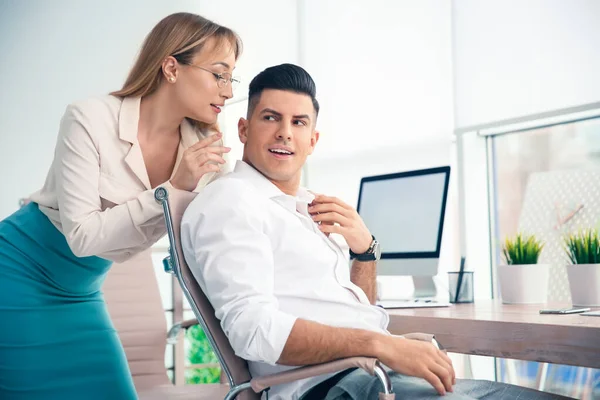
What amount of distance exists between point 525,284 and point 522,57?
1312 millimetres

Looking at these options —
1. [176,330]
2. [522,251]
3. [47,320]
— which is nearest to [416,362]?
[47,320]

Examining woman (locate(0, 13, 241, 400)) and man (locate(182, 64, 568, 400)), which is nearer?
man (locate(182, 64, 568, 400))

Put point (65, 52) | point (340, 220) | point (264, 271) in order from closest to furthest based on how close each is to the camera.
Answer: point (264, 271) < point (340, 220) < point (65, 52)

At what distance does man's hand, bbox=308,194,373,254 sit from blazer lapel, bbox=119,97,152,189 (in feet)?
1.52

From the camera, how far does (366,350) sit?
139 cm

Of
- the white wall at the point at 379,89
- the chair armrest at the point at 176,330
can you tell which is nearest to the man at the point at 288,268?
the chair armrest at the point at 176,330

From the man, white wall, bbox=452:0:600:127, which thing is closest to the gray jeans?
the man

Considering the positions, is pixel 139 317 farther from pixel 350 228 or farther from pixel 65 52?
pixel 65 52

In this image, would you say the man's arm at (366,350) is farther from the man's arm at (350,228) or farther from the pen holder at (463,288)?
the pen holder at (463,288)

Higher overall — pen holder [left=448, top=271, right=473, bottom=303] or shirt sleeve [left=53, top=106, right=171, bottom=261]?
shirt sleeve [left=53, top=106, right=171, bottom=261]

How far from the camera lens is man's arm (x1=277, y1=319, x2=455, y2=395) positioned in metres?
1.39

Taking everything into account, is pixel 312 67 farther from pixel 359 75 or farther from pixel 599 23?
pixel 599 23

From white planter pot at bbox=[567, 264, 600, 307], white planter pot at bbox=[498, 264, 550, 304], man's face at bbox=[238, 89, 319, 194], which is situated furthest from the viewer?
white planter pot at bbox=[498, 264, 550, 304]

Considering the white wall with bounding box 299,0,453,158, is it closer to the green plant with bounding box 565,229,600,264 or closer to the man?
the green plant with bounding box 565,229,600,264
